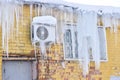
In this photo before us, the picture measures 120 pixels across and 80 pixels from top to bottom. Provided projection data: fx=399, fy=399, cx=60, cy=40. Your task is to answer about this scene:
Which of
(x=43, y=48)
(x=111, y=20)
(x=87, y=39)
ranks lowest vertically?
(x=43, y=48)

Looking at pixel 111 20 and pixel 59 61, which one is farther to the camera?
pixel 111 20

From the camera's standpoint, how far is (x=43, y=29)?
8367mm

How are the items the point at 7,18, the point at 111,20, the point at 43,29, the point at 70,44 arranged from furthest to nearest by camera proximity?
the point at 111,20, the point at 70,44, the point at 43,29, the point at 7,18

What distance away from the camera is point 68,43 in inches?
347

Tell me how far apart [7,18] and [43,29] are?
2.62 feet

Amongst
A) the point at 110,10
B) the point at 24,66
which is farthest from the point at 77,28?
the point at 24,66

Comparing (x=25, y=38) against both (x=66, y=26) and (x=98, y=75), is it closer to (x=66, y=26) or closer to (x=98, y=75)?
(x=66, y=26)

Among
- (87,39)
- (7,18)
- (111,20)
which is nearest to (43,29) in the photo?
(7,18)

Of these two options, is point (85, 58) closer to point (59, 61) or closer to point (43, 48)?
point (59, 61)

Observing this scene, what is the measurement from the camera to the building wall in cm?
829

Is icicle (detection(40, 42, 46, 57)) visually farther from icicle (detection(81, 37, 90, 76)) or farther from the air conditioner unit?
icicle (detection(81, 37, 90, 76))

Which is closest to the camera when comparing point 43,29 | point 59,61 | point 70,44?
point 43,29

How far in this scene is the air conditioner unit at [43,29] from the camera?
8250 millimetres

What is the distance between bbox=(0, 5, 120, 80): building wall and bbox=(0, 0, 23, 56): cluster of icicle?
0.11 meters
